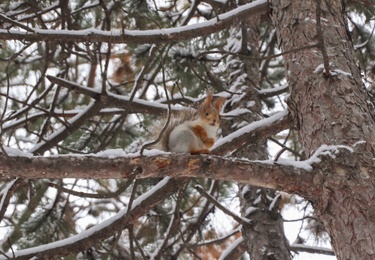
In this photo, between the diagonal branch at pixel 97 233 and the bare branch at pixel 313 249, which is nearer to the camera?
the diagonal branch at pixel 97 233

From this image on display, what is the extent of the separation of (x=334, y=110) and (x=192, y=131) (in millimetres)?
585

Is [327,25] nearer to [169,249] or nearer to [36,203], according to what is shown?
[169,249]

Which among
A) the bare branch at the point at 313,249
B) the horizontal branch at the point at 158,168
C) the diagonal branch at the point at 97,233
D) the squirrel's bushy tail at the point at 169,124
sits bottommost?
the horizontal branch at the point at 158,168

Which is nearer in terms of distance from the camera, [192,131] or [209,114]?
[192,131]

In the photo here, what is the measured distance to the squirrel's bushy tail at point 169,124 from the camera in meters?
2.56

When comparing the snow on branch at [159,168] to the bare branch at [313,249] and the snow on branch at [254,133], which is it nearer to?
the snow on branch at [254,133]

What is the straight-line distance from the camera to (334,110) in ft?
7.78

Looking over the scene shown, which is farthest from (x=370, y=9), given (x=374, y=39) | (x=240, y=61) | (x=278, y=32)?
(x=278, y=32)

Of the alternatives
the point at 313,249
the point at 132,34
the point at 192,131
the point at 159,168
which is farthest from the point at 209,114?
the point at 313,249

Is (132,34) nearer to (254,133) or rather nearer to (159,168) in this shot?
(254,133)

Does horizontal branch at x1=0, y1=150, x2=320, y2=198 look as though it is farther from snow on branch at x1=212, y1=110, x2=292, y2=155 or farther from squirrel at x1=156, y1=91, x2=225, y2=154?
snow on branch at x1=212, y1=110, x2=292, y2=155

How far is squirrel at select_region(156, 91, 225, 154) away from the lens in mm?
2486

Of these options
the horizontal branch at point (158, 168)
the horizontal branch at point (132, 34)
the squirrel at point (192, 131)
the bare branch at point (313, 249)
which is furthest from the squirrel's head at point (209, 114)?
the bare branch at point (313, 249)

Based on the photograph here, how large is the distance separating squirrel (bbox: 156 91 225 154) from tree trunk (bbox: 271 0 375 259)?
0.37 meters
